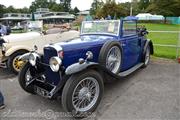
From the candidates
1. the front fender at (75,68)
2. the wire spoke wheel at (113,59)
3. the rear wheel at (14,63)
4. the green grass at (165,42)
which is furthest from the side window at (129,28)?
the rear wheel at (14,63)

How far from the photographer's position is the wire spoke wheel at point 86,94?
3.61 m

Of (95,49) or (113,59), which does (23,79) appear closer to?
(95,49)

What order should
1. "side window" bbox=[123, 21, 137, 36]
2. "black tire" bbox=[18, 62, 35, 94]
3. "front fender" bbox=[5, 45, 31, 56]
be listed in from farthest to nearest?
1. "front fender" bbox=[5, 45, 31, 56]
2. "side window" bbox=[123, 21, 137, 36]
3. "black tire" bbox=[18, 62, 35, 94]

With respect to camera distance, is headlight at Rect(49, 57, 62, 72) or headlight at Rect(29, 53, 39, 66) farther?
headlight at Rect(29, 53, 39, 66)

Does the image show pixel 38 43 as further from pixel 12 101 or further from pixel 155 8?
pixel 155 8

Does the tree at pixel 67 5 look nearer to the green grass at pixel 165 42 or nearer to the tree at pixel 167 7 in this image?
the tree at pixel 167 7

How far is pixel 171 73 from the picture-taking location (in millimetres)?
5988

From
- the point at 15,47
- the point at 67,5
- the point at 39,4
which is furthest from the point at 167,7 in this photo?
the point at 39,4

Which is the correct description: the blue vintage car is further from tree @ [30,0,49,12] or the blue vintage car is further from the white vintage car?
tree @ [30,0,49,12]

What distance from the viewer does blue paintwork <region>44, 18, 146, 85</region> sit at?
3.98 metres

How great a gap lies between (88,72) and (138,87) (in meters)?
1.85

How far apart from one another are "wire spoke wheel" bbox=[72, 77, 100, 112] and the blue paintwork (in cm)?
56

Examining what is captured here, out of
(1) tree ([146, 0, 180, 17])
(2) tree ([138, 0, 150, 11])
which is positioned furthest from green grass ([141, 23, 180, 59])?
(2) tree ([138, 0, 150, 11])

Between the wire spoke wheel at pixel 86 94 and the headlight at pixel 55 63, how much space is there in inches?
20.7
